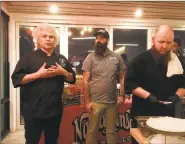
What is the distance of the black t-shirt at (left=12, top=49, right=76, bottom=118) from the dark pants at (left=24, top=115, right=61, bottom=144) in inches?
2.3

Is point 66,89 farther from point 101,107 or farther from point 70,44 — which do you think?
point 70,44

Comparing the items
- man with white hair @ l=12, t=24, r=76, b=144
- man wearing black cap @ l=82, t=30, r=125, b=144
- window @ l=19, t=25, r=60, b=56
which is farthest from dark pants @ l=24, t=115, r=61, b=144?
window @ l=19, t=25, r=60, b=56

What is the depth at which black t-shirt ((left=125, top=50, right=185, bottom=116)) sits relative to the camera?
66.0 inches

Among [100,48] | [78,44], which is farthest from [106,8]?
[100,48]

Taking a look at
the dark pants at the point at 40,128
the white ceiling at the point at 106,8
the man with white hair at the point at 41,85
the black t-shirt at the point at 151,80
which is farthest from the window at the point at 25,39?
the black t-shirt at the point at 151,80

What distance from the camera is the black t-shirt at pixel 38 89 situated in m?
1.80

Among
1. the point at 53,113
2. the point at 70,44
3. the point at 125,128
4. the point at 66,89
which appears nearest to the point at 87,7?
the point at 70,44

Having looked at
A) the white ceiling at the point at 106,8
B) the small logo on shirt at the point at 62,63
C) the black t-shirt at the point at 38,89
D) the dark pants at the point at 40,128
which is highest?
the white ceiling at the point at 106,8

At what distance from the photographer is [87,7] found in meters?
3.43

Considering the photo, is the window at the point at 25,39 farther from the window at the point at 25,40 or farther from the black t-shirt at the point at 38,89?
the black t-shirt at the point at 38,89

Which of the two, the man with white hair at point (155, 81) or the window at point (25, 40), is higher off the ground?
the window at point (25, 40)

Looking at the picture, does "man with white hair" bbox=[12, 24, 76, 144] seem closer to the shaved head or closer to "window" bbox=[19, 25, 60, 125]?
the shaved head

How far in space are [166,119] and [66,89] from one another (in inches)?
76.0

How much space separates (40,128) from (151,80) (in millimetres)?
966
